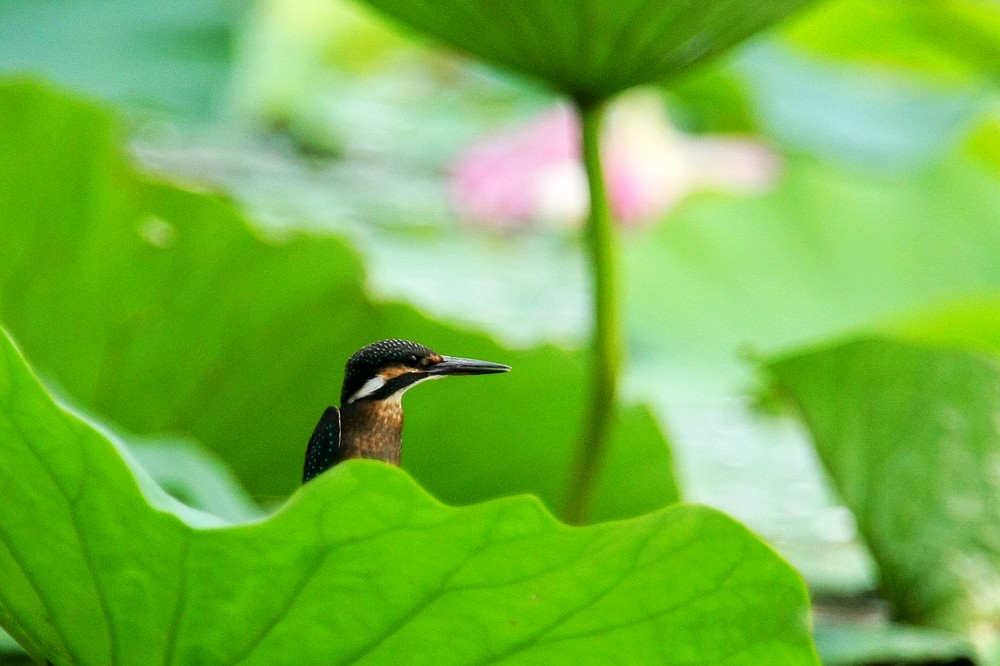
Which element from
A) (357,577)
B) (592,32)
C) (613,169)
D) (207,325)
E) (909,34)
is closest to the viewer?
(357,577)

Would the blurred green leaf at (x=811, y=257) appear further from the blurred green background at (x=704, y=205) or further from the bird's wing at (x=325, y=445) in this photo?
the bird's wing at (x=325, y=445)

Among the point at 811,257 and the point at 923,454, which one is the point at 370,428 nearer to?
the point at 923,454

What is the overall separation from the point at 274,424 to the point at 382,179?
2129 mm

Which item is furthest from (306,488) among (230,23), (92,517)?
(230,23)

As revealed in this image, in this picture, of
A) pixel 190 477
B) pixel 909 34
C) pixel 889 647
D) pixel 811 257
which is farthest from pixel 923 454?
pixel 909 34

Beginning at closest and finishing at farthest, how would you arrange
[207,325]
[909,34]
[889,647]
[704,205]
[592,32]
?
[592,32] → [889,647] → [207,325] → [704,205] → [909,34]

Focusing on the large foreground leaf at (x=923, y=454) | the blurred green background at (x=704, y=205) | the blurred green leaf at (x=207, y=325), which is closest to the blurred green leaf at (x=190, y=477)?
the blurred green background at (x=704, y=205)

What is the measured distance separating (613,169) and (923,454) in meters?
1.41

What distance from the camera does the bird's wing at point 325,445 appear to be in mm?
569

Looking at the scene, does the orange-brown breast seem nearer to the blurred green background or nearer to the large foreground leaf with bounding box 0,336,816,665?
the large foreground leaf with bounding box 0,336,816,665

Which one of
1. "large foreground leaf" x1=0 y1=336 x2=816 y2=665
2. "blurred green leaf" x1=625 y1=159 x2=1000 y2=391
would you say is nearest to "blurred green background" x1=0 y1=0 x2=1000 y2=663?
"blurred green leaf" x1=625 y1=159 x2=1000 y2=391

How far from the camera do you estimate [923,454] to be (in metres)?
1.01

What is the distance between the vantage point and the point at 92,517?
55cm

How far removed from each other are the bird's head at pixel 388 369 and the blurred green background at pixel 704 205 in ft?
1.25
